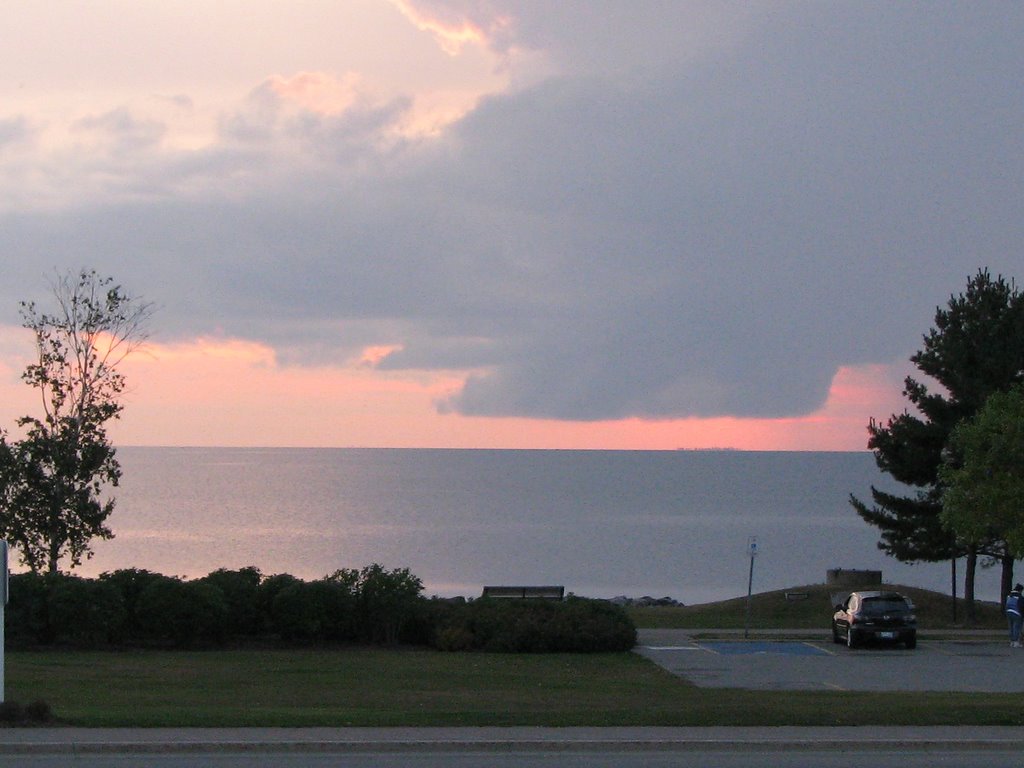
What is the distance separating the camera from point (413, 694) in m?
20.0

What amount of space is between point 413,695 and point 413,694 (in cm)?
17

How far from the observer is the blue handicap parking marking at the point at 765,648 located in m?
28.9

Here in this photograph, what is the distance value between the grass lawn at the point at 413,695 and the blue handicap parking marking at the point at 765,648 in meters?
3.53

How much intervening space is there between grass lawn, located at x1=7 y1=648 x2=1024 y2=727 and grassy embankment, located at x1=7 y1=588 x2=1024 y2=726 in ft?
0.07

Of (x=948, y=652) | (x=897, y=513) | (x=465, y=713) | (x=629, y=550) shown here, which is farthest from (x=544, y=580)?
(x=465, y=713)

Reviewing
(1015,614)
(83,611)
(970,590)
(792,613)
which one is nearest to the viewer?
(83,611)

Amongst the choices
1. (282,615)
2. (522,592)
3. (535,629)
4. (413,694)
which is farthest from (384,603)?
(413,694)

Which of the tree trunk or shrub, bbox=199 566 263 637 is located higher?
the tree trunk

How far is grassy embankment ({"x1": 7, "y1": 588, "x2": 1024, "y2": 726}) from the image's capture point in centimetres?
1568

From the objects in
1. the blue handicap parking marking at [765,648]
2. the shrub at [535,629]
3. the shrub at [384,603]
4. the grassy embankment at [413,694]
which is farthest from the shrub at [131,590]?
the blue handicap parking marking at [765,648]
